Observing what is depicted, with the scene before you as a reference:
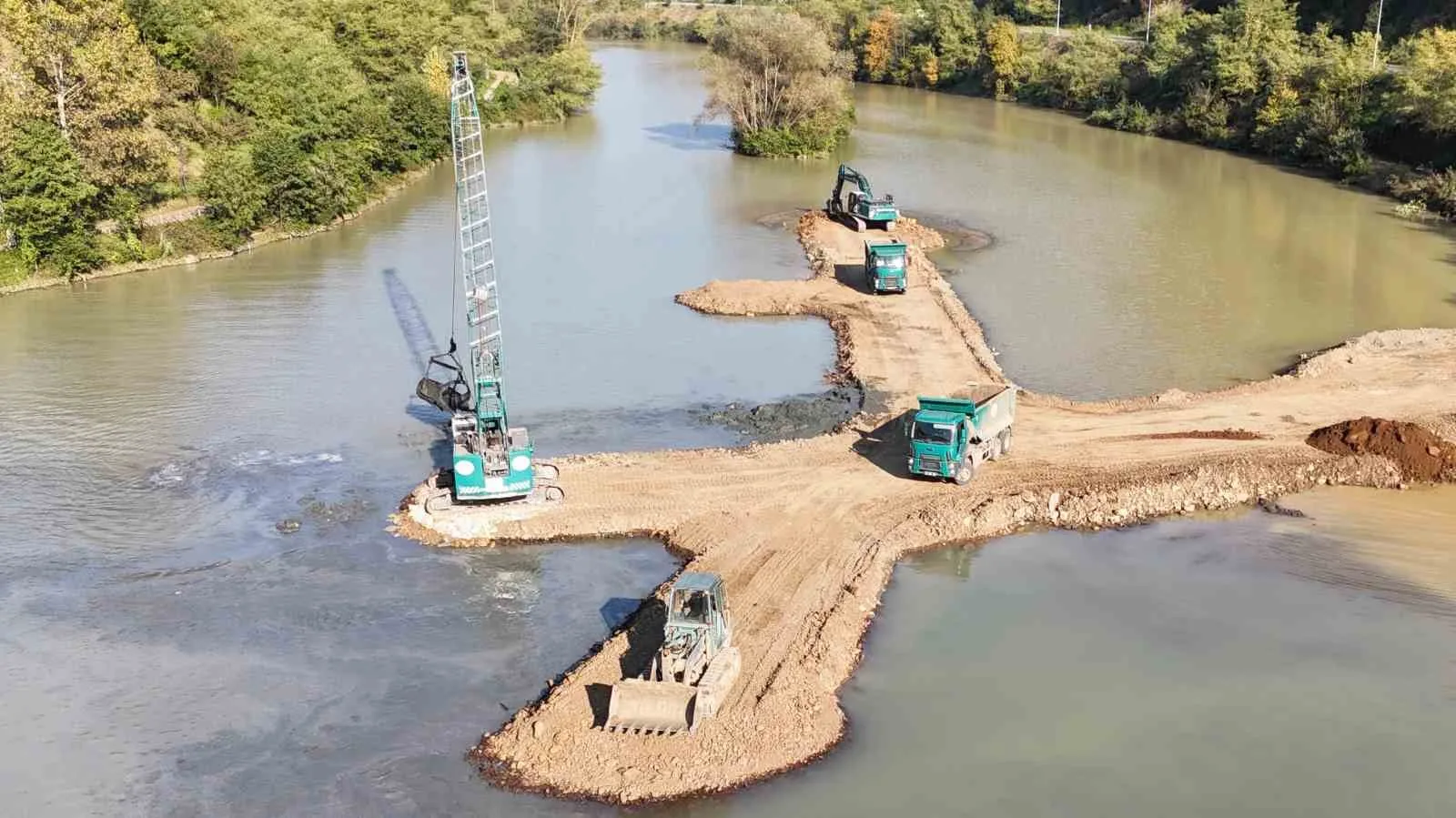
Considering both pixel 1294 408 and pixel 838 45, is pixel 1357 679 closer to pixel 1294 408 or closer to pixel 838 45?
pixel 1294 408

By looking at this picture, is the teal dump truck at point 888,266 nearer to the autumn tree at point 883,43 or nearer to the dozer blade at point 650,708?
the dozer blade at point 650,708

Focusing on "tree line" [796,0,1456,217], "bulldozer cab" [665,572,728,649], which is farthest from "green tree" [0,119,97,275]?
"tree line" [796,0,1456,217]

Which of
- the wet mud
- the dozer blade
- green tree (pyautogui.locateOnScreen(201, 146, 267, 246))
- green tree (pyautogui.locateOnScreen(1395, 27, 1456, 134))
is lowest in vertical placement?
the dozer blade

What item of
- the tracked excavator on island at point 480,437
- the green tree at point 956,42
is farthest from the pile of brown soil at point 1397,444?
the green tree at point 956,42

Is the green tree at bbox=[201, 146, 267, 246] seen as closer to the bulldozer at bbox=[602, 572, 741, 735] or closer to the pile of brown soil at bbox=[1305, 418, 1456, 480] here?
the bulldozer at bbox=[602, 572, 741, 735]

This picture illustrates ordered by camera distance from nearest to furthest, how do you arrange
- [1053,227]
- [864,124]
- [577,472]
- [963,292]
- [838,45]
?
[577,472] → [963,292] → [1053,227] → [864,124] → [838,45]

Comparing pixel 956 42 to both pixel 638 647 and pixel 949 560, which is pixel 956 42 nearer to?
pixel 949 560

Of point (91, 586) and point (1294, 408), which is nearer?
point (91, 586)

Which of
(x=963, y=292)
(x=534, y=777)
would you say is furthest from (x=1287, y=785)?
(x=963, y=292)
